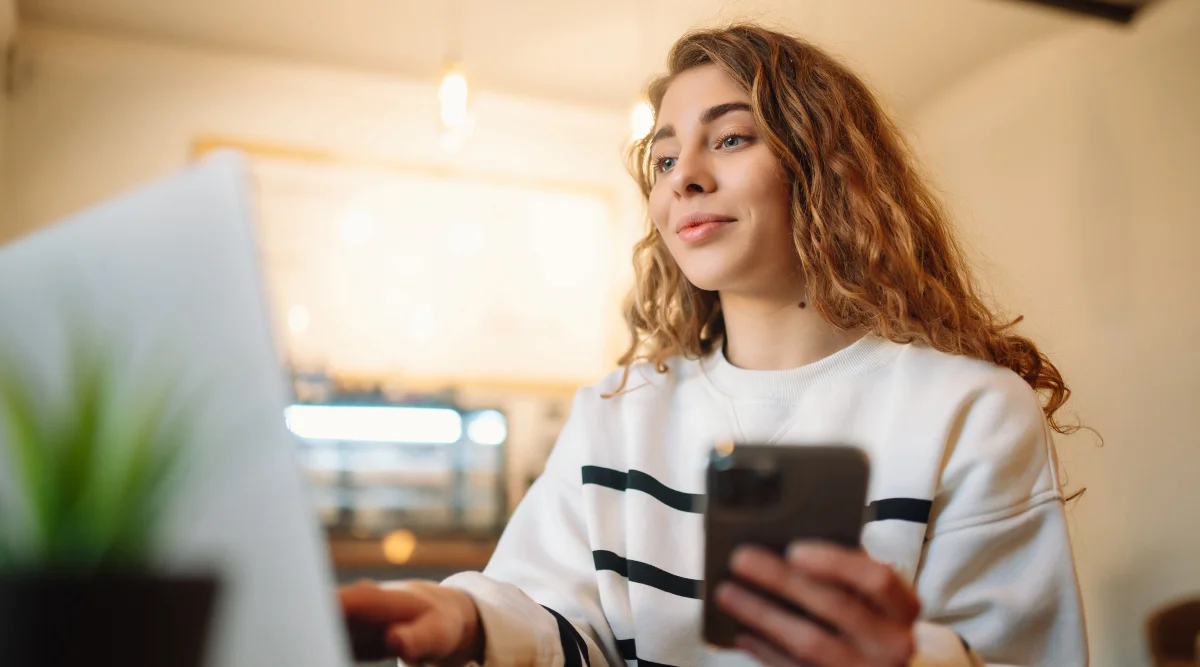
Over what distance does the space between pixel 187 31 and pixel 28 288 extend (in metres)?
2.73

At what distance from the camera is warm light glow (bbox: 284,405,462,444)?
259cm

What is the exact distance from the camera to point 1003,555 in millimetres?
769

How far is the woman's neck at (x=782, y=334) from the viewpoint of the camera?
38.1 inches

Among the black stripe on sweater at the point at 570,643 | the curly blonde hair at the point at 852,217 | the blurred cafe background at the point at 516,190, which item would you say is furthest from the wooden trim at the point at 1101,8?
the black stripe on sweater at the point at 570,643

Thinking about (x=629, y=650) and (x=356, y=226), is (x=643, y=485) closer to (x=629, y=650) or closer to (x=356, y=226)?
(x=629, y=650)

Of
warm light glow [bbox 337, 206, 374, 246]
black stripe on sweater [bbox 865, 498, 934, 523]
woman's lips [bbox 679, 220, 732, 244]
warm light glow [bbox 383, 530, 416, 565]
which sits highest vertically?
warm light glow [bbox 337, 206, 374, 246]

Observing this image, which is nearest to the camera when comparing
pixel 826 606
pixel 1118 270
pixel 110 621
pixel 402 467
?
pixel 110 621

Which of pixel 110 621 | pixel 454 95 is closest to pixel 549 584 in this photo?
pixel 110 621

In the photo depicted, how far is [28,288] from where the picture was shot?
33cm

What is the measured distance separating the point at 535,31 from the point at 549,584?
2.10m

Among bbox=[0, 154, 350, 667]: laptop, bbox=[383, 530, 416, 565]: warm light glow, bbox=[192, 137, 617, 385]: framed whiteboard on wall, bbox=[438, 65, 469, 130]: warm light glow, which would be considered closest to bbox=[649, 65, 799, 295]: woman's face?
bbox=[0, 154, 350, 667]: laptop

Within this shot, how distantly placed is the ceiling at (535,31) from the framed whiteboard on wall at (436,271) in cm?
38

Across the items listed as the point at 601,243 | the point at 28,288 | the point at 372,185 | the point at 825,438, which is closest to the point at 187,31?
the point at 372,185

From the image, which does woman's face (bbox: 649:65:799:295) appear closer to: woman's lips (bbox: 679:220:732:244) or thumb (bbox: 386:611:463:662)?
woman's lips (bbox: 679:220:732:244)
